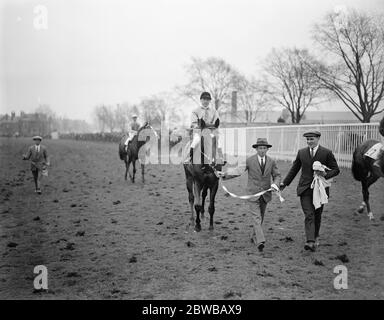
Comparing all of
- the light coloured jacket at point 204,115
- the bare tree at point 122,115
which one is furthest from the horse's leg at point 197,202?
the bare tree at point 122,115

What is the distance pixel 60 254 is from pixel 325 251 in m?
4.55

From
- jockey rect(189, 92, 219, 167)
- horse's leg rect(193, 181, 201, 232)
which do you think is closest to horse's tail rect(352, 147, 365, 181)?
jockey rect(189, 92, 219, 167)

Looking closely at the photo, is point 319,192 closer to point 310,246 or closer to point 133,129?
point 310,246

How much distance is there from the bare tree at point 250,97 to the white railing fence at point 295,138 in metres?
18.0

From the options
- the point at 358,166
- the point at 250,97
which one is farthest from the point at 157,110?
the point at 358,166

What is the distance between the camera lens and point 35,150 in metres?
12.2

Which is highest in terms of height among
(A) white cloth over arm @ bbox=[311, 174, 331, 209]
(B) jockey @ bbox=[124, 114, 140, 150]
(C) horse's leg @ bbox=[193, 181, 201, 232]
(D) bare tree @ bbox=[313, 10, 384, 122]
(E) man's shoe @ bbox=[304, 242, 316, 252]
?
(D) bare tree @ bbox=[313, 10, 384, 122]

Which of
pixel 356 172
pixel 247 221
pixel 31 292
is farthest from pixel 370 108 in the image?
pixel 31 292

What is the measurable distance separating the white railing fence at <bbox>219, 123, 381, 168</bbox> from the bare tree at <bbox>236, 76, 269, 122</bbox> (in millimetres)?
17966

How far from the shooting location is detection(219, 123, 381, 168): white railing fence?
15.9 metres

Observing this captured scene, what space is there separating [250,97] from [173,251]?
50.3 metres

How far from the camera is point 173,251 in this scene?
20.0 ft

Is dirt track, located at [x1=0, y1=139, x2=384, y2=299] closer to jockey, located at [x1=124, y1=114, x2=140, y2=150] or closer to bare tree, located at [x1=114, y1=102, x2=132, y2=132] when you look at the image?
jockey, located at [x1=124, y1=114, x2=140, y2=150]
